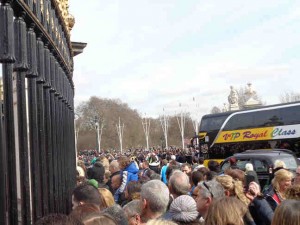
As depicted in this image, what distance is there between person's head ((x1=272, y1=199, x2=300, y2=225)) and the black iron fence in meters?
1.50

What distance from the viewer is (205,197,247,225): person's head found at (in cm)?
363

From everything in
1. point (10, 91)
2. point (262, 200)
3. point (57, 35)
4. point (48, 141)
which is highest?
point (57, 35)

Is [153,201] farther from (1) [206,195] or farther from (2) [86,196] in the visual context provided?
(1) [206,195]

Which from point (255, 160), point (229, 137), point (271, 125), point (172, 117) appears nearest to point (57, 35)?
point (255, 160)

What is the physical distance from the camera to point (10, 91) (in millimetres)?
2785

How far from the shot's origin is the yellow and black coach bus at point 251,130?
2134 cm

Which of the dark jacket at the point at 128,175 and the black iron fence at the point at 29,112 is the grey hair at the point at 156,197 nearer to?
the black iron fence at the point at 29,112

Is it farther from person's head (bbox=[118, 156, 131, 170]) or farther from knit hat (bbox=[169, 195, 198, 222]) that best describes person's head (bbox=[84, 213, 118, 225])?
person's head (bbox=[118, 156, 131, 170])

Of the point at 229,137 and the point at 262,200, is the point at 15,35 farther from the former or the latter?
the point at 229,137

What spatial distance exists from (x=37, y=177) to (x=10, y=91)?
0.74 metres

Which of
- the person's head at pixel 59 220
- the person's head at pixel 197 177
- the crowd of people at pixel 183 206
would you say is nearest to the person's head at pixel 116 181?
the person's head at pixel 197 177

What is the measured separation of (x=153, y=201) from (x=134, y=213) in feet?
0.90

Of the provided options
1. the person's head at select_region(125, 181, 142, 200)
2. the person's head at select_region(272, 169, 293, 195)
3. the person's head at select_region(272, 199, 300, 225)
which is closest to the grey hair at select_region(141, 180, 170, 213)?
the person's head at select_region(272, 199, 300, 225)

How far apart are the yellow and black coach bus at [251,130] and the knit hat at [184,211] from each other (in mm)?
17489
